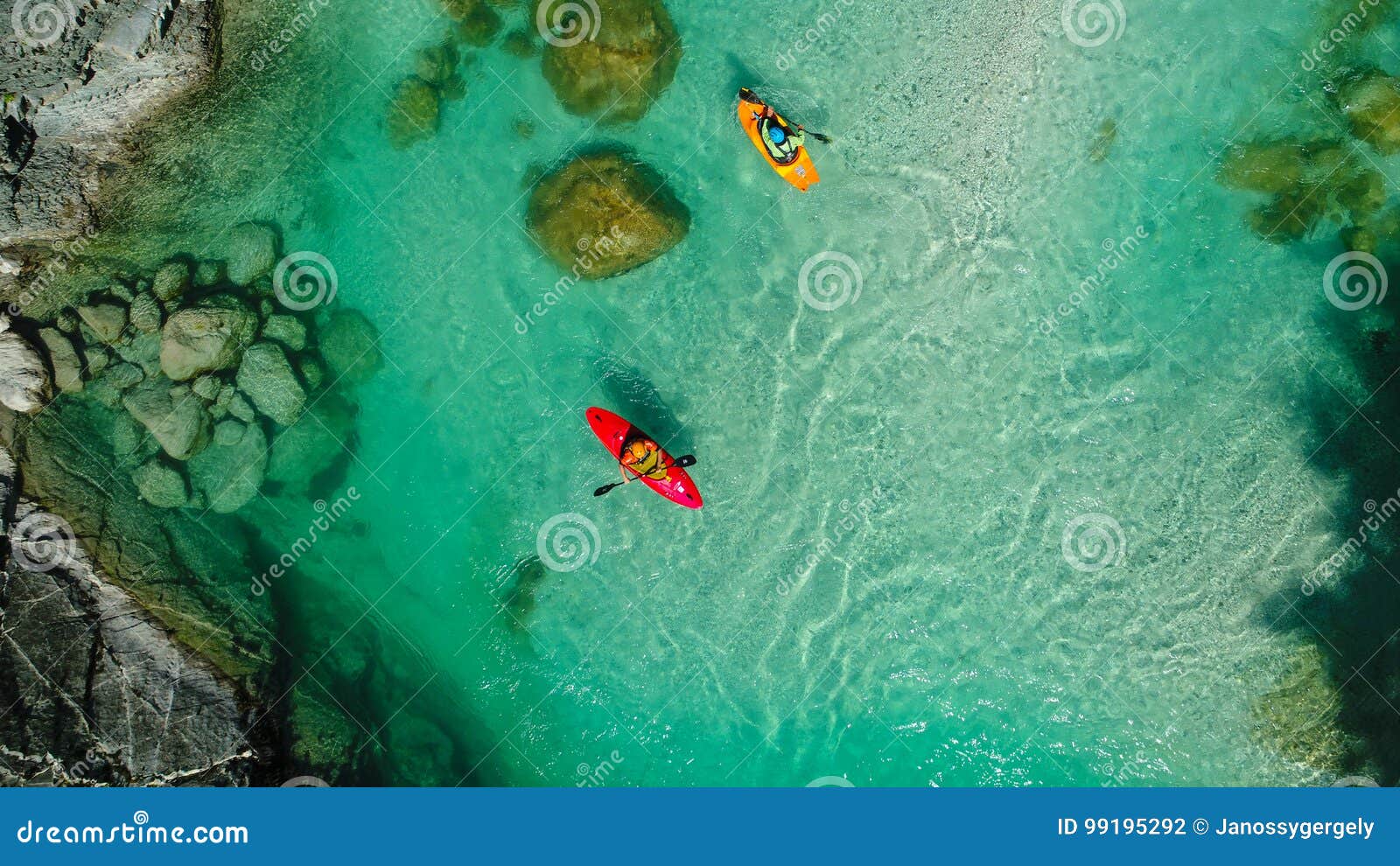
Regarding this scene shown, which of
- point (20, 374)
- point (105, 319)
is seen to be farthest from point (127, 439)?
point (105, 319)

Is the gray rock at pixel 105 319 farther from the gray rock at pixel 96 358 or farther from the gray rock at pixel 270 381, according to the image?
the gray rock at pixel 270 381

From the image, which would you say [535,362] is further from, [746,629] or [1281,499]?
[1281,499]

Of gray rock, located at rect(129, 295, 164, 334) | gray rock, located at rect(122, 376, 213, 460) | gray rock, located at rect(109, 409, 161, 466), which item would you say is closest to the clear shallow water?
gray rock, located at rect(129, 295, 164, 334)

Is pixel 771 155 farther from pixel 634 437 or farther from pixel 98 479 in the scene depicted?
pixel 98 479

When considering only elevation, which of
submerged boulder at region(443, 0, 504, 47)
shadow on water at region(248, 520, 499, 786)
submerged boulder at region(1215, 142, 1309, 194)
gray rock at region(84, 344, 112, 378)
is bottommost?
shadow on water at region(248, 520, 499, 786)

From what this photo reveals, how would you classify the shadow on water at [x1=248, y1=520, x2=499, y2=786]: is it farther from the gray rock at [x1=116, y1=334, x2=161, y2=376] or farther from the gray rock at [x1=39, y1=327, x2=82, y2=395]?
the gray rock at [x1=39, y1=327, x2=82, y2=395]

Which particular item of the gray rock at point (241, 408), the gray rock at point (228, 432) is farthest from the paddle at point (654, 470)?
the gray rock at point (228, 432)
